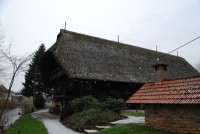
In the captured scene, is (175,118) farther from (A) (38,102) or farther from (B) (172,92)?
(A) (38,102)

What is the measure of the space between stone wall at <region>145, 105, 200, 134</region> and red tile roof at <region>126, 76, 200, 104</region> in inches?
14.7

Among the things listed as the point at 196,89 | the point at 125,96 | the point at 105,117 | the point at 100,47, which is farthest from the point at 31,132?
the point at 100,47

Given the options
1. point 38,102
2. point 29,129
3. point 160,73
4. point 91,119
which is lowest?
point 29,129

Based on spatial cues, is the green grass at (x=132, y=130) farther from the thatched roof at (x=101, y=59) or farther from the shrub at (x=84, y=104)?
the thatched roof at (x=101, y=59)

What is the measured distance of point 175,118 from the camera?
39.3 ft

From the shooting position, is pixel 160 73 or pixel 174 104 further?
pixel 160 73

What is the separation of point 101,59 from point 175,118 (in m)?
16.4

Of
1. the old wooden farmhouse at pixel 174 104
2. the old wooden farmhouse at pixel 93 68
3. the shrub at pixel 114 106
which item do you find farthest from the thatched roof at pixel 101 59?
the old wooden farmhouse at pixel 174 104

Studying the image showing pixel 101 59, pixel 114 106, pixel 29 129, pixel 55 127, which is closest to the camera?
pixel 29 129

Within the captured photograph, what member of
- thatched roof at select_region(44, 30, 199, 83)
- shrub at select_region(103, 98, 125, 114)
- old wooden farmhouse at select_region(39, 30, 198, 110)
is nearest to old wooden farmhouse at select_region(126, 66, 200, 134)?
shrub at select_region(103, 98, 125, 114)

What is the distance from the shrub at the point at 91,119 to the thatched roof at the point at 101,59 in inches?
200

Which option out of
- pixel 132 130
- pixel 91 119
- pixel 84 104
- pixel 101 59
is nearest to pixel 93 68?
pixel 101 59

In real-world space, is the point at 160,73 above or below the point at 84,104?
above

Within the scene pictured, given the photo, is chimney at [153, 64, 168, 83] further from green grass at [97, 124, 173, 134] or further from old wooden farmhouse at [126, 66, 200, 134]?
green grass at [97, 124, 173, 134]
